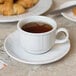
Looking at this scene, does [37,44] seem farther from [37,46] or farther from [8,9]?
[8,9]

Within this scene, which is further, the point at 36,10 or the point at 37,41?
the point at 36,10

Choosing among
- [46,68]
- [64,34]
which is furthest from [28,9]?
[46,68]

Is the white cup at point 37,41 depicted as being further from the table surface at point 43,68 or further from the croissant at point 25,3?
the croissant at point 25,3

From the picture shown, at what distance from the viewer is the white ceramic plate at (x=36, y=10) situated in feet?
2.62

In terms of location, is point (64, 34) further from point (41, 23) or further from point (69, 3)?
point (69, 3)

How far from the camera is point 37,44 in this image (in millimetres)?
637

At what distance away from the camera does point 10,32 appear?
2.56ft

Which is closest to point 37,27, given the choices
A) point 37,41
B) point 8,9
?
point 37,41

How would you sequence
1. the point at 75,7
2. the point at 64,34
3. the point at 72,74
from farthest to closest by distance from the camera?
1. the point at 75,7
2. the point at 64,34
3. the point at 72,74

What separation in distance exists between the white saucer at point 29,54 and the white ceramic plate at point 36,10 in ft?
0.33

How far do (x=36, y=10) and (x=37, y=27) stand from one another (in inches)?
8.4

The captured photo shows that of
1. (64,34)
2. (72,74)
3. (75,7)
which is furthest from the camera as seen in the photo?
(75,7)

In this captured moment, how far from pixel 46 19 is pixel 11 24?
0.57 feet

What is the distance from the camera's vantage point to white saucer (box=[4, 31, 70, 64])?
2.08ft
